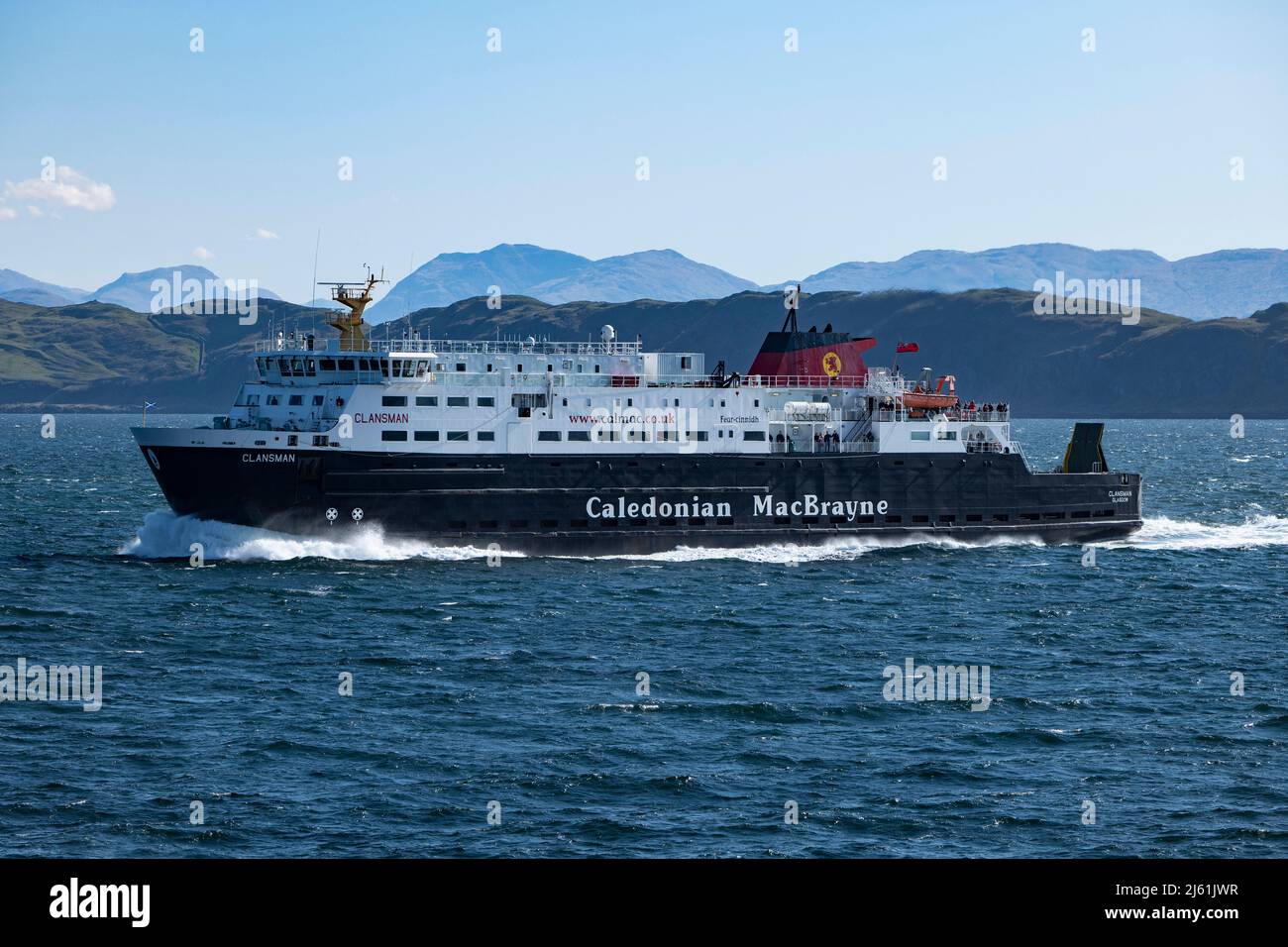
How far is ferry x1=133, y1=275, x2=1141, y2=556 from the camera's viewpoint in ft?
144

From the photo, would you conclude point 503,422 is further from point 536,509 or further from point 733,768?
point 733,768

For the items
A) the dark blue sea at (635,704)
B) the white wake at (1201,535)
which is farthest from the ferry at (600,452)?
the white wake at (1201,535)

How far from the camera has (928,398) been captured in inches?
2069

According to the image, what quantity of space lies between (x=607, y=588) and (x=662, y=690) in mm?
12073

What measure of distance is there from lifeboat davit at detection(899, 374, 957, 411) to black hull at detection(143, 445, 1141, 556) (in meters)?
2.81

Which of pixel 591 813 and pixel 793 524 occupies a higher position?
pixel 793 524

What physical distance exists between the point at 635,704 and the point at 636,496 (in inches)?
758

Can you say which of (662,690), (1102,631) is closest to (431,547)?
(662,690)

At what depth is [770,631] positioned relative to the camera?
36.2 meters

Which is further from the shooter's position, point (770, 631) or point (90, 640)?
point (770, 631)

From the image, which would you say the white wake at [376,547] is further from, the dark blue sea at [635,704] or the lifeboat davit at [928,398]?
the lifeboat davit at [928,398]

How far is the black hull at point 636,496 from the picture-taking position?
4369 centimetres

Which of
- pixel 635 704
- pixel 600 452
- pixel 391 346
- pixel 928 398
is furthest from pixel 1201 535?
pixel 635 704
